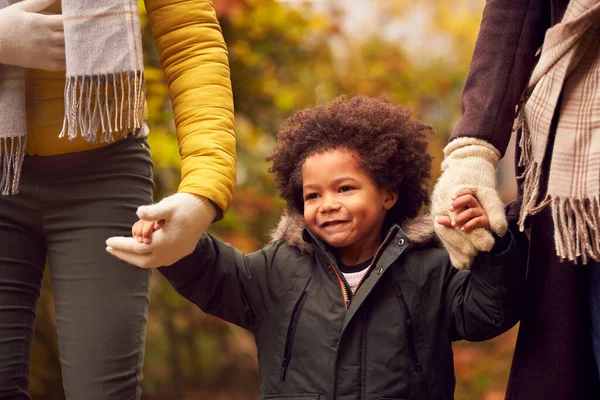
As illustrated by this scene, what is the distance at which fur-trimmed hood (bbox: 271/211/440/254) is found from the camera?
7.86ft

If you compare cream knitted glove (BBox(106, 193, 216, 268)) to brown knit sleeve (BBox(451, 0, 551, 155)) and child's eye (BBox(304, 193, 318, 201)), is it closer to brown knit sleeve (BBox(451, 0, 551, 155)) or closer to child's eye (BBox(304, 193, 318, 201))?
child's eye (BBox(304, 193, 318, 201))

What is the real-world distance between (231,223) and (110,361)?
2.97 meters

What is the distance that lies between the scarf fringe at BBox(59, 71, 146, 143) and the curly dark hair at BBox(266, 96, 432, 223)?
1.77 ft

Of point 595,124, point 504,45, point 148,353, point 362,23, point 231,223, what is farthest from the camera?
point 362,23

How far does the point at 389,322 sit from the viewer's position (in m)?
2.27

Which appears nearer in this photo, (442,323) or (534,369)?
(534,369)

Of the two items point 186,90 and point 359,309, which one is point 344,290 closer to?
point 359,309

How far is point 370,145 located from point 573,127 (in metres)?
0.77

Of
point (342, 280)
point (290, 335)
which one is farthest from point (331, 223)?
point (290, 335)

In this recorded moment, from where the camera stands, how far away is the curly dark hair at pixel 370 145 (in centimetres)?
245

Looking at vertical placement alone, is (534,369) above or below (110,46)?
below

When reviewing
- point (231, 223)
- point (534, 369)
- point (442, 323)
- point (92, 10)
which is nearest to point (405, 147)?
point (442, 323)

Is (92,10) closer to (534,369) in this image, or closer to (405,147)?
(405,147)

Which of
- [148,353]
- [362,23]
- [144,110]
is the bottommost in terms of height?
[148,353]
